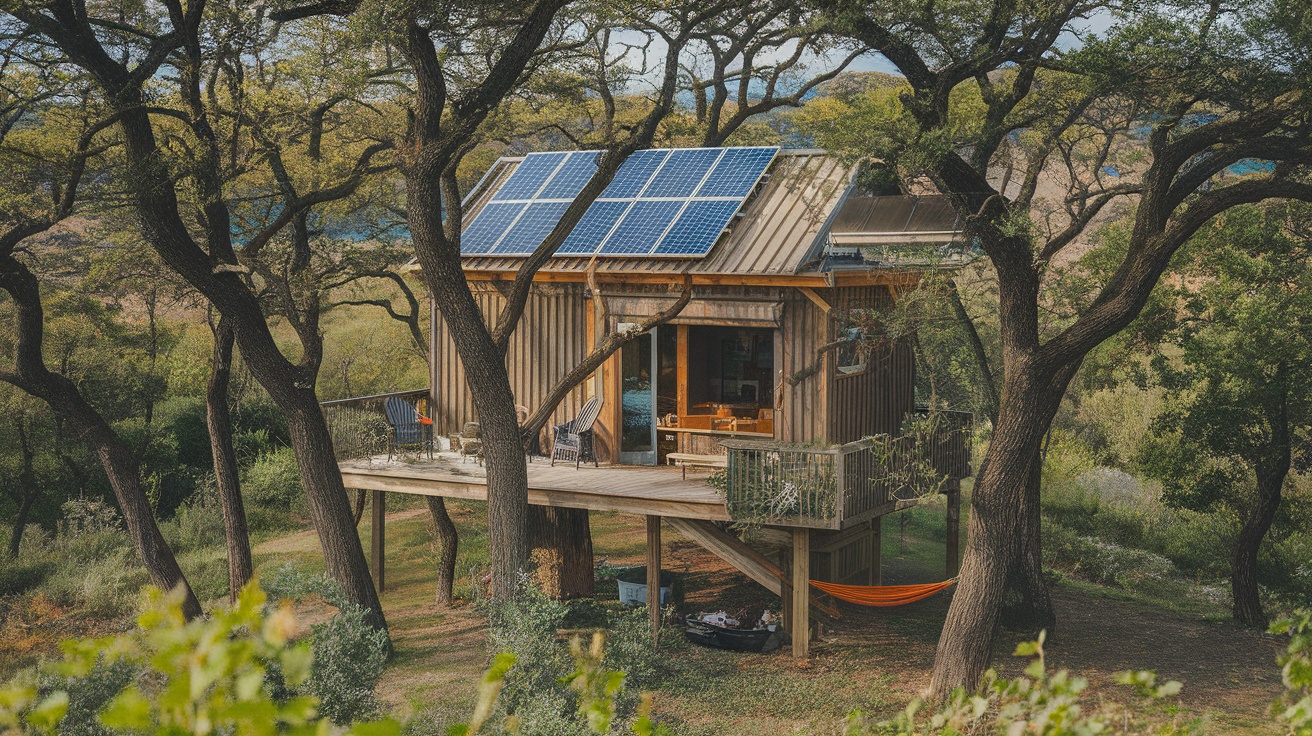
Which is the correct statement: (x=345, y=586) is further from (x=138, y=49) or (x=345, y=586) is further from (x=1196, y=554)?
(x=1196, y=554)

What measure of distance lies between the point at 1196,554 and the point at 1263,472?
492 centimetres

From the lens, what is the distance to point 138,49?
48.5 ft

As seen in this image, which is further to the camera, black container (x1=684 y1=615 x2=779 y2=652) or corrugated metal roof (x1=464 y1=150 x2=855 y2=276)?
corrugated metal roof (x1=464 y1=150 x2=855 y2=276)

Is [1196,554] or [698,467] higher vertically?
[698,467]

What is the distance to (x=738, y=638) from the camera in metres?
13.8

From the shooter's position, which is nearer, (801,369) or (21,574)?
(801,369)

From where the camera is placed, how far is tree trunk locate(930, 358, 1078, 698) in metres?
11.7

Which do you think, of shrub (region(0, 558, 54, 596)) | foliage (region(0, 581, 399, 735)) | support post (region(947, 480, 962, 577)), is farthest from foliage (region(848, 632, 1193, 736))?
shrub (region(0, 558, 54, 596))

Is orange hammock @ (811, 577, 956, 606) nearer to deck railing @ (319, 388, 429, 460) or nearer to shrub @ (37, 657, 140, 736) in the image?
deck railing @ (319, 388, 429, 460)

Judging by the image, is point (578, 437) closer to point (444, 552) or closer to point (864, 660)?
point (444, 552)

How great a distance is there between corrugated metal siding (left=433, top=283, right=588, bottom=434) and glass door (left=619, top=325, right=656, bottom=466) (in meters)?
0.66

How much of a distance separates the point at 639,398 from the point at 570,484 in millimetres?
1941

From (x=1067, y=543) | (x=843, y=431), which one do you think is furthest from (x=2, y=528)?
(x=1067, y=543)

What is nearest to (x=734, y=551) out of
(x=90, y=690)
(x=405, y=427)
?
(x=405, y=427)
